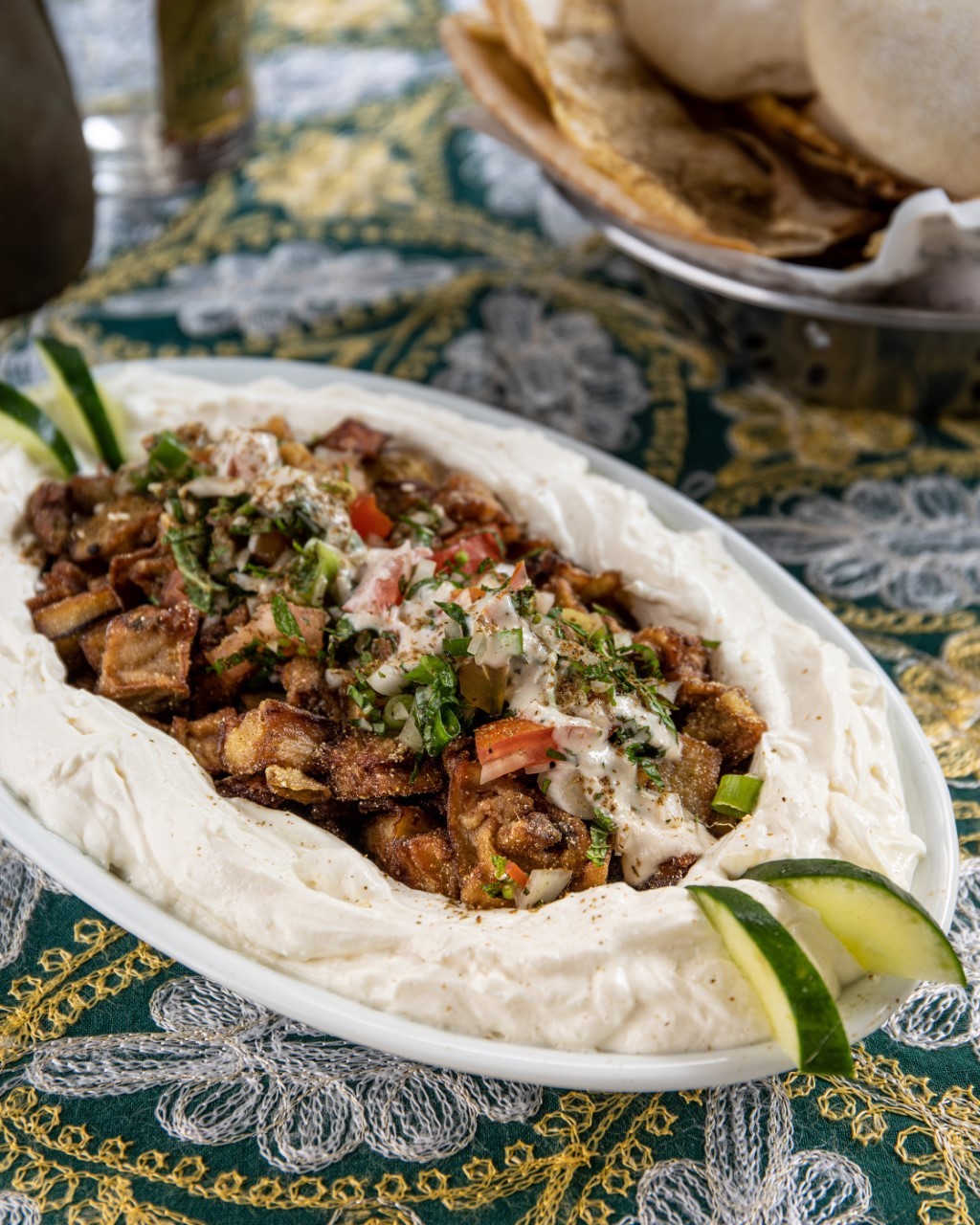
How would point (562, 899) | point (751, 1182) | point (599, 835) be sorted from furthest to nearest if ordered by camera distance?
1. point (599, 835)
2. point (562, 899)
3. point (751, 1182)

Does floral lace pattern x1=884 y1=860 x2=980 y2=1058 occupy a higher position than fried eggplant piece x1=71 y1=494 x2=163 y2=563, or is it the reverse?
fried eggplant piece x1=71 y1=494 x2=163 y2=563

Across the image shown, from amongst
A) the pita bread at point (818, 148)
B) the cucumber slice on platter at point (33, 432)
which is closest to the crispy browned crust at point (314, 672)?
the cucumber slice on platter at point (33, 432)

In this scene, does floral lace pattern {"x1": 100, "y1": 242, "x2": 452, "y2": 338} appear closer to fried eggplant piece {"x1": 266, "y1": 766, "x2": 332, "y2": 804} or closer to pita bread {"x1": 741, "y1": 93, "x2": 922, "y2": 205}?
pita bread {"x1": 741, "y1": 93, "x2": 922, "y2": 205}

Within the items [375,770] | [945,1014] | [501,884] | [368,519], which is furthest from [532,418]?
[945,1014]

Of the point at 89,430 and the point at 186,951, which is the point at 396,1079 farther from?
the point at 89,430

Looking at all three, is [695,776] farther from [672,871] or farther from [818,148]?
[818,148]

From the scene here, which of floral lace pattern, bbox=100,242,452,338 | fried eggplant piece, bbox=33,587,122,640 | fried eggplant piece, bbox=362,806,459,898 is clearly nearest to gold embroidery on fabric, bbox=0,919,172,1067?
fried eggplant piece, bbox=362,806,459,898
